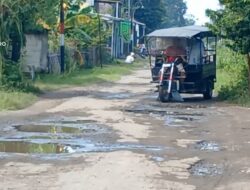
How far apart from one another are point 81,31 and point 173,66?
20.8 m

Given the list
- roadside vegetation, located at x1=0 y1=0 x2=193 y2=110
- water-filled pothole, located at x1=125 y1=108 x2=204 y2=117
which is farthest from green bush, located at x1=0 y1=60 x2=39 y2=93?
water-filled pothole, located at x1=125 y1=108 x2=204 y2=117

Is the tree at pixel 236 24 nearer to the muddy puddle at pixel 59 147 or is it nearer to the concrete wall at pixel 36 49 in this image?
the muddy puddle at pixel 59 147

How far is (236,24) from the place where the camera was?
22.1 meters

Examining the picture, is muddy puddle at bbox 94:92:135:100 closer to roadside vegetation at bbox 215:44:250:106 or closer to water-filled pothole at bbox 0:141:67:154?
roadside vegetation at bbox 215:44:250:106

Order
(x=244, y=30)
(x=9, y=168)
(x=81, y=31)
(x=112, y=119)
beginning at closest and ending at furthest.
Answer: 1. (x=9, y=168)
2. (x=112, y=119)
3. (x=244, y=30)
4. (x=81, y=31)

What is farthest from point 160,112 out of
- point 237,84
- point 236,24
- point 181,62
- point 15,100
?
point 237,84

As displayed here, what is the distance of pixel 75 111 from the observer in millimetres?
20391

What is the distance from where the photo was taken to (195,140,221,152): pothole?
13.8 m

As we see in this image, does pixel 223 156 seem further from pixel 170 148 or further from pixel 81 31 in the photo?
pixel 81 31

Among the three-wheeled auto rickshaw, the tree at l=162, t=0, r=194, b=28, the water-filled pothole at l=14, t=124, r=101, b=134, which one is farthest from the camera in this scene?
the tree at l=162, t=0, r=194, b=28

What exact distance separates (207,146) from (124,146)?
5.49ft

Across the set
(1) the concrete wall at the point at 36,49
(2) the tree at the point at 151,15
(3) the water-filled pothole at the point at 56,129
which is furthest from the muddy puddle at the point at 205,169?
(2) the tree at the point at 151,15

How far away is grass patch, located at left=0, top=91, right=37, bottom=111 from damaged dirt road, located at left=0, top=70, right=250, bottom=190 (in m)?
0.43

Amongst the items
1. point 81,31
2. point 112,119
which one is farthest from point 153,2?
point 112,119
